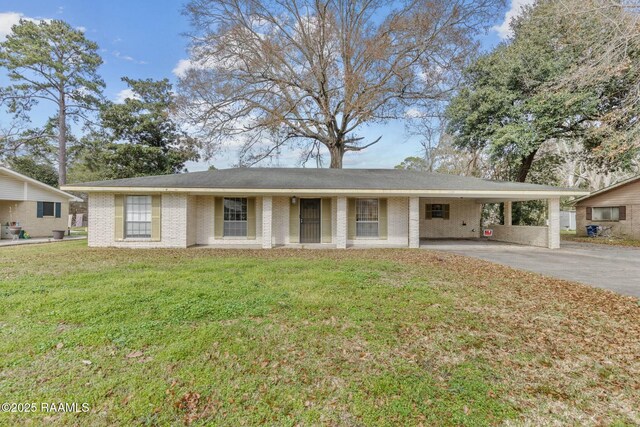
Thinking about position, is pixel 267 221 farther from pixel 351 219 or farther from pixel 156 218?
pixel 156 218

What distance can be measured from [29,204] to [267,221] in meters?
15.5

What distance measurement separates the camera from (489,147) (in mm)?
17688

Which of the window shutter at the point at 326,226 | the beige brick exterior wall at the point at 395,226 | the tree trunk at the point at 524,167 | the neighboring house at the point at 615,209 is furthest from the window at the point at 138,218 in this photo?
the neighboring house at the point at 615,209

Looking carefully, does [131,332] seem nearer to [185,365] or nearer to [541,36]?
[185,365]

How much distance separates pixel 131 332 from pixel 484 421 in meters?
3.82

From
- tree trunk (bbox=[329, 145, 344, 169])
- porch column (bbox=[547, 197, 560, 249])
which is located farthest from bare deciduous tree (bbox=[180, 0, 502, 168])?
porch column (bbox=[547, 197, 560, 249])

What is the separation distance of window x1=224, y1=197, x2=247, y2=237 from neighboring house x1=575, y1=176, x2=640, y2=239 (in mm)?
19637

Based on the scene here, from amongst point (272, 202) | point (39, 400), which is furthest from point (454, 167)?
point (39, 400)

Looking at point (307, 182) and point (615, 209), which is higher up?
point (307, 182)

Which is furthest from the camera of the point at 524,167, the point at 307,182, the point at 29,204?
the point at 524,167

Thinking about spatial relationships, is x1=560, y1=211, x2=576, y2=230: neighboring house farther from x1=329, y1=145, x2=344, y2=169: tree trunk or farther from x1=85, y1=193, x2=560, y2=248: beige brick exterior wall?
x1=329, y1=145, x2=344, y2=169: tree trunk

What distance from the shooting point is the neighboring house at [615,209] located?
16.7 metres

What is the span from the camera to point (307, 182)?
12117mm

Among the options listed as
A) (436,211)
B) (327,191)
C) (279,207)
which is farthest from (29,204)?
(436,211)
